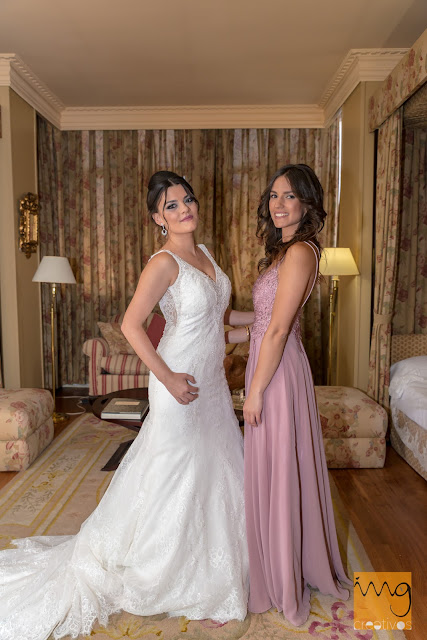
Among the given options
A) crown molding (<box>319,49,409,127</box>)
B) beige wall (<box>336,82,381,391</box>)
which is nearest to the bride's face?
beige wall (<box>336,82,381,391</box>)

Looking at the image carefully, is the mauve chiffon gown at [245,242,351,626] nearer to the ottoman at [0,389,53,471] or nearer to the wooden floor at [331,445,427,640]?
the wooden floor at [331,445,427,640]

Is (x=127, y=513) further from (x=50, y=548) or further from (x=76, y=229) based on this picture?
(x=76, y=229)

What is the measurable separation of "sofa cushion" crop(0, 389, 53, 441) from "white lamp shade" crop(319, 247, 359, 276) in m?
2.65

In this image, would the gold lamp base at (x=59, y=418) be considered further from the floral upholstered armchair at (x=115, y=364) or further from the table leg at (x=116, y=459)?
the table leg at (x=116, y=459)

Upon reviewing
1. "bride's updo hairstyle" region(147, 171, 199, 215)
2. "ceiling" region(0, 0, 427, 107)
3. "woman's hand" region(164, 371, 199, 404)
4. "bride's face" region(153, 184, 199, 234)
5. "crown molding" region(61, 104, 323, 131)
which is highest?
"ceiling" region(0, 0, 427, 107)

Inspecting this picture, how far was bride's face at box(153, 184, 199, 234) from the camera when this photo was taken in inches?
86.9

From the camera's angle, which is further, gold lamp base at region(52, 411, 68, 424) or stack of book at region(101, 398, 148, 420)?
gold lamp base at region(52, 411, 68, 424)

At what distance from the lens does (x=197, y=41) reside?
15.3 ft

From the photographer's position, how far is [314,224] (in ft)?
7.12

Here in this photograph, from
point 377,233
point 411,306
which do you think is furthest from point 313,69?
point 411,306

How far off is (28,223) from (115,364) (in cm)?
177

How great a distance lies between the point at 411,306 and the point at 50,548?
12.8 ft

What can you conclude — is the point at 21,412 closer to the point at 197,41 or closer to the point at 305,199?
the point at 305,199

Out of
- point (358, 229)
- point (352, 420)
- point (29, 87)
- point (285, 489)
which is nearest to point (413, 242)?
point (358, 229)
